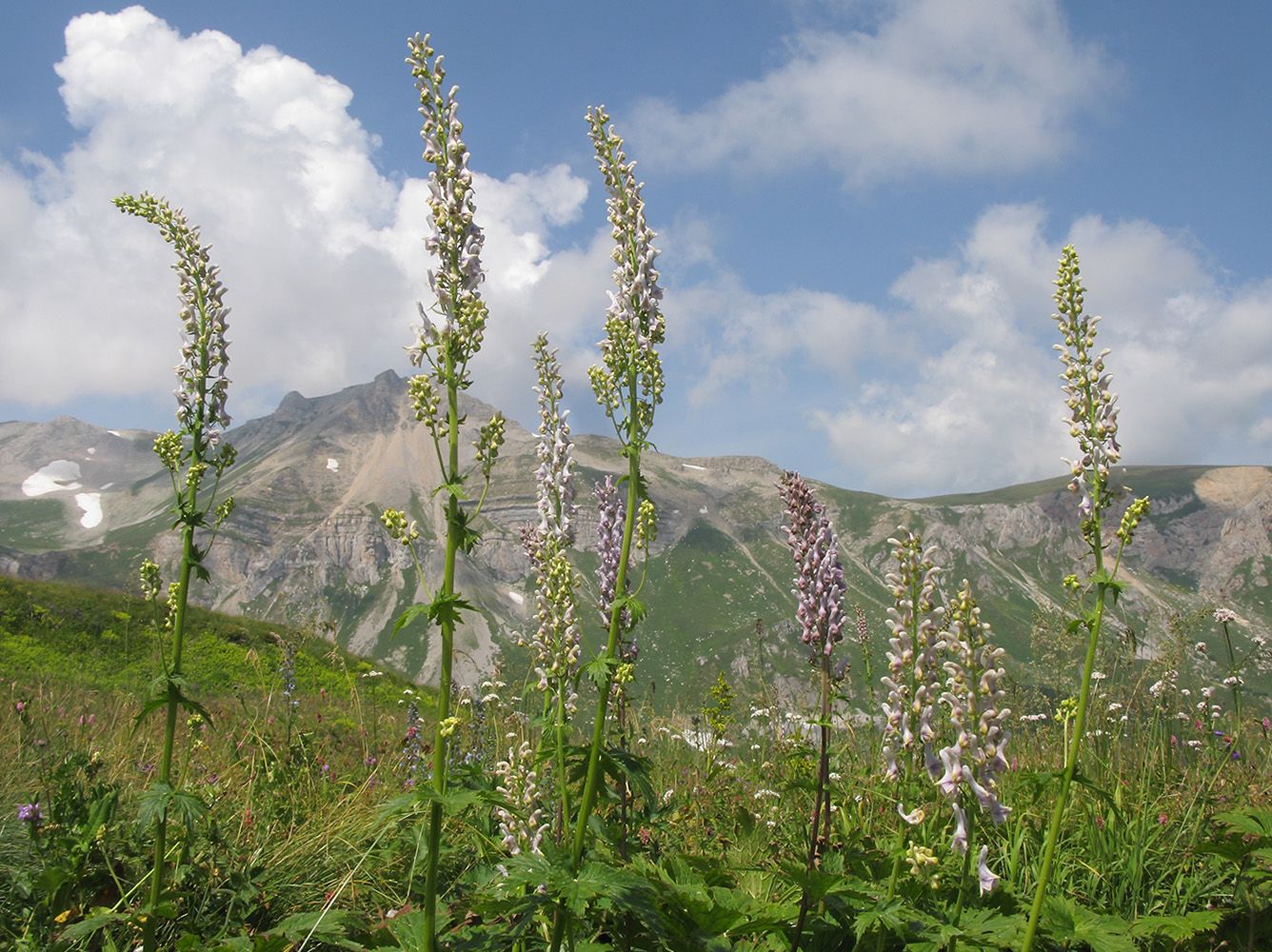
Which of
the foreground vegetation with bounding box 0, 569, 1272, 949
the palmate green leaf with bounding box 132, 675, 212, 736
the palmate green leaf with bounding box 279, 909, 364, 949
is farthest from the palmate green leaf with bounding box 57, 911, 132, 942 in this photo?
the palmate green leaf with bounding box 132, 675, 212, 736

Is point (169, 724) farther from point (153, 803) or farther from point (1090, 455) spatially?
point (1090, 455)

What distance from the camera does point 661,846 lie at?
6.18 metres

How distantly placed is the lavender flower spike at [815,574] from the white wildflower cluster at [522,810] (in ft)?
6.44

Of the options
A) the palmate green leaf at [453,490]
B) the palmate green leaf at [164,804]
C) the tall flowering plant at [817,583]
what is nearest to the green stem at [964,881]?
the tall flowering plant at [817,583]

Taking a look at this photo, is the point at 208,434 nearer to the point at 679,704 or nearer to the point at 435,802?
the point at 435,802

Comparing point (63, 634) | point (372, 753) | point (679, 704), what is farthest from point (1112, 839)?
point (63, 634)

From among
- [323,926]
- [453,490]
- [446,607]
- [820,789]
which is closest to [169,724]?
[323,926]

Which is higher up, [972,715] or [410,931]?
[972,715]

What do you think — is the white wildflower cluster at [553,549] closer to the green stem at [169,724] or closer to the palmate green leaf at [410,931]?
the palmate green leaf at [410,931]

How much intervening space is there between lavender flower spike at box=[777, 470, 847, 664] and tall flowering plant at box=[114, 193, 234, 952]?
3547mm

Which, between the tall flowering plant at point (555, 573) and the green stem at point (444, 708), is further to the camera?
the tall flowering plant at point (555, 573)

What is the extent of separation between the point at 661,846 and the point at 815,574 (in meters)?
3.08

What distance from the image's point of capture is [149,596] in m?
4.80

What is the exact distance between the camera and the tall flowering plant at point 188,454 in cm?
391
